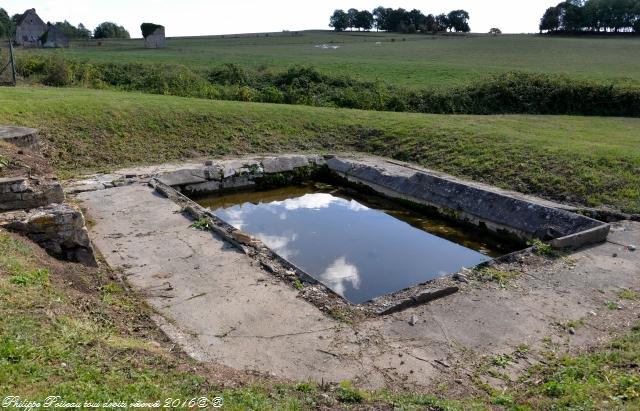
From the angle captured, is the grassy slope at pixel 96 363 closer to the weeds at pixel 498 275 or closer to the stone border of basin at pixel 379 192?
the stone border of basin at pixel 379 192

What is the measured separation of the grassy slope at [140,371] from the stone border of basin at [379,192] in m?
2.18

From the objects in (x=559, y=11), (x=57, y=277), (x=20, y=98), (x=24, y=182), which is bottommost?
(x=57, y=277)

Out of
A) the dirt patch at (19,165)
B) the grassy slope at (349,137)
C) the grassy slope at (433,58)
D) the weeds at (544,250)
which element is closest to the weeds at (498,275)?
the weeds at (544,250)

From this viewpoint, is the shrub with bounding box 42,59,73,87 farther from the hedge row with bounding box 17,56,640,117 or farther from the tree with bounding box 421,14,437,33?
the tree with bounding box 421,14,437,33

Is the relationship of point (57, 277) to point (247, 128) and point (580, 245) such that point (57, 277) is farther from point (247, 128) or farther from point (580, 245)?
point (247, 128)

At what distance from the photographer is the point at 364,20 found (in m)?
92.9

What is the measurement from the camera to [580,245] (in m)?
9.70

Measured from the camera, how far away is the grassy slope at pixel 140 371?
4195 mm

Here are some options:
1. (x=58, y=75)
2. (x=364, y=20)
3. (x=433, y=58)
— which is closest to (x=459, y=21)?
(x=364, y=20)

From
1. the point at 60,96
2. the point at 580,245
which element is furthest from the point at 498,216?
the point at 60,96

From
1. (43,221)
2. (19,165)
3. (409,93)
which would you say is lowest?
(43,221)

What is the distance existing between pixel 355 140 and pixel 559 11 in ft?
223

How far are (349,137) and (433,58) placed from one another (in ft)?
95.4

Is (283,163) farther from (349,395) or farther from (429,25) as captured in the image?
(429,25)
